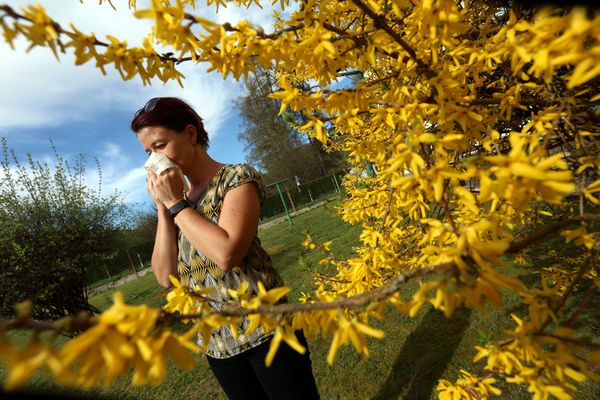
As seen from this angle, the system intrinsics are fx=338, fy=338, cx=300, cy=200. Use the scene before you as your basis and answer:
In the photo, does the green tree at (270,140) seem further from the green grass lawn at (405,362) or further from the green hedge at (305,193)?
the green grass lawn at (405,362)

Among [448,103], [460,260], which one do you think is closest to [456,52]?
[448,103]

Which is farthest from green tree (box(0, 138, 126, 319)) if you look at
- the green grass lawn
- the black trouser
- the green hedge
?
the green hedge

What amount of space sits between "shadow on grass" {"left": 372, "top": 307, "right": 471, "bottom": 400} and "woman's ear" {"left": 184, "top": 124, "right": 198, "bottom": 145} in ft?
10.4

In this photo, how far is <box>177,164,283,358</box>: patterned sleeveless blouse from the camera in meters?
1.79

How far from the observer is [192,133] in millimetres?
2018

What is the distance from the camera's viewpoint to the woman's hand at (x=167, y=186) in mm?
1807

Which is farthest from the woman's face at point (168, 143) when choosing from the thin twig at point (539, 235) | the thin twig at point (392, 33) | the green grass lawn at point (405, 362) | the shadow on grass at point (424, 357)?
the shadow on grass at point (424, 357)

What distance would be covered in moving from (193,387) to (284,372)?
145 inches

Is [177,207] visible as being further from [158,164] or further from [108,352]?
[108,352]

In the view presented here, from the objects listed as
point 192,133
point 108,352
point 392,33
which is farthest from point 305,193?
point 108,352

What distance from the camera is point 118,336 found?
0.63m

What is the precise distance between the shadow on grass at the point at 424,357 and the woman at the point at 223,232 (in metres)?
1.98

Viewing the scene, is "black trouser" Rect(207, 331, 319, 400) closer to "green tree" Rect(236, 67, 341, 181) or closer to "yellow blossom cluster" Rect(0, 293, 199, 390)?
"yellow blossom cluster" Rect(0, 293, 199, 390)

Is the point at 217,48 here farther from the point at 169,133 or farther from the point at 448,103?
the point at 448,103
